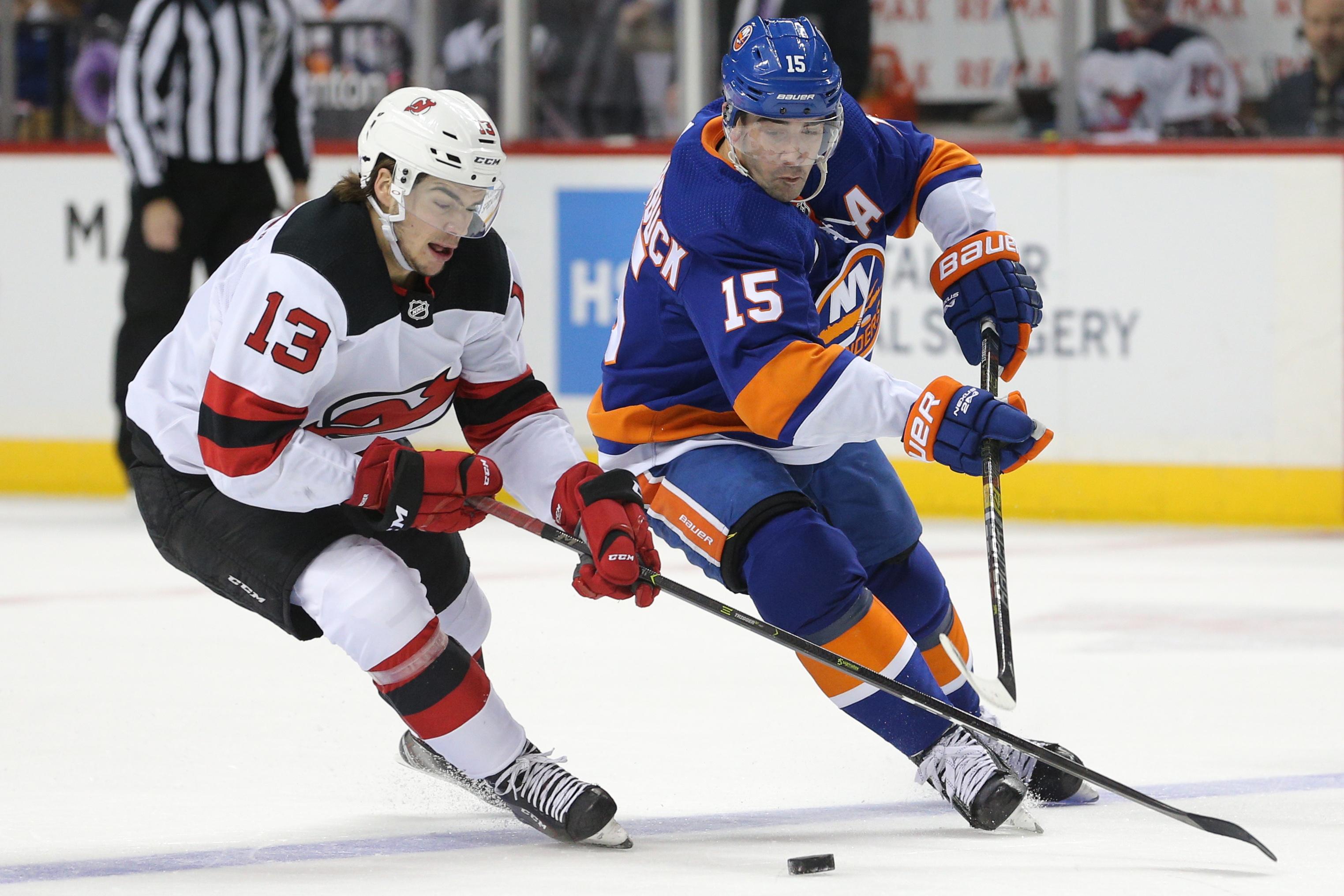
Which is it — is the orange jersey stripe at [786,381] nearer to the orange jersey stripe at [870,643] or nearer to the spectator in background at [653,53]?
the orange jersey stripe at [870,643]

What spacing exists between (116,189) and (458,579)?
4.25 meters

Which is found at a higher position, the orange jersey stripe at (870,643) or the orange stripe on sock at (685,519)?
the orange stripe on sock at (685,519)

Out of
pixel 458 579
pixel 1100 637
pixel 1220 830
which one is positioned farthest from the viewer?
pixel 1100 637

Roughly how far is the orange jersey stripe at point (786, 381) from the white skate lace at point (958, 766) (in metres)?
0.48

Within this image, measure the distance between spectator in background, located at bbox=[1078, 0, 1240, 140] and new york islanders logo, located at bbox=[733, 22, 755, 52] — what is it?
3.38 m

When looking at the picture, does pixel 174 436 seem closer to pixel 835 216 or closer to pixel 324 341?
pixel 324 341

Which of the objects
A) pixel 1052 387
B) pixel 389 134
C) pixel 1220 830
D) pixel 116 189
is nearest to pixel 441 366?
pixel 389 134

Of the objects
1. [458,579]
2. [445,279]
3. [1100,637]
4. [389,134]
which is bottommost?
[1100,637]

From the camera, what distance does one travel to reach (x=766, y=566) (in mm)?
2883

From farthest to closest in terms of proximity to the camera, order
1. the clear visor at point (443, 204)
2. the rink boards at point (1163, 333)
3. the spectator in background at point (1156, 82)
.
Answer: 1. the spectator in background at point (1156, 82)
2. the rink boards at point (1163, 333)
3. the clear visor at point (443, 204)

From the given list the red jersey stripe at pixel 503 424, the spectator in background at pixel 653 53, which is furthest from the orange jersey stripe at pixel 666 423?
the spectator in background at pixel 653 53

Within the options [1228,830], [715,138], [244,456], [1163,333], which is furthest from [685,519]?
[1163,333]

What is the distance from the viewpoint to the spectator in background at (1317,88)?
19.7ft

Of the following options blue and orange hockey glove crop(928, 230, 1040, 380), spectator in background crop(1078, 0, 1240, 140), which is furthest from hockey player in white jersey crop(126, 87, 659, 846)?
spectator in background crop(1078, 0, 1240, 140)
